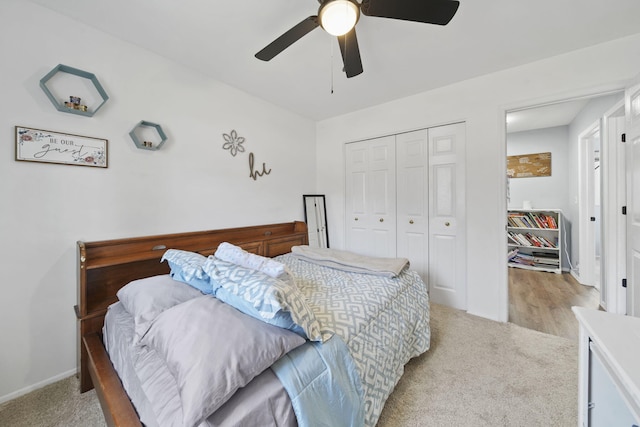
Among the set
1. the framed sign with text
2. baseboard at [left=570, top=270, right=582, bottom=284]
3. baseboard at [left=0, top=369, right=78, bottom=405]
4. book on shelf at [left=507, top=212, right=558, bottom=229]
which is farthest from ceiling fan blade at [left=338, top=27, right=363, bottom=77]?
baseboard at [left=570, top=270, right=582, bottom=284]

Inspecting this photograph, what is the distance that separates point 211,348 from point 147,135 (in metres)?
2.04

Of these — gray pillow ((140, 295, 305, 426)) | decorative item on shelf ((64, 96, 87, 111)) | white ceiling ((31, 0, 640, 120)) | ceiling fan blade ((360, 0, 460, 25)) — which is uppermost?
white ceiling ((31, 0, 640, 120))

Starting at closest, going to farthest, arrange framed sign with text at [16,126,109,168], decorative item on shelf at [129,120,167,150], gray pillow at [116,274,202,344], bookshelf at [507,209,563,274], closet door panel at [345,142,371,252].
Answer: gray pillow at [116,274,202,344]
framed sign with text at [16,126,109,168]
decorative item on shelf at [129,120,167,150]
closet door panel at [345,142,371,252]
bookshelf at [507,209,563,274]

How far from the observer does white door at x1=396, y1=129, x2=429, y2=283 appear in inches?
114

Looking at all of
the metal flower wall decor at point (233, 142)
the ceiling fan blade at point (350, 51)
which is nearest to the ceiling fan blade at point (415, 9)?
the ceiling fan blade at point (350, 51)

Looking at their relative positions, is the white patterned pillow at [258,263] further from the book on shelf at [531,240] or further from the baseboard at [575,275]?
the book on shelf at [531,240]

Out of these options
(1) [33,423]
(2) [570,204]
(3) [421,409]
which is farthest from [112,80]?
(2) [570,204]

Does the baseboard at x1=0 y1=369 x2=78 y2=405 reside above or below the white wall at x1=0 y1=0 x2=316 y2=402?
below

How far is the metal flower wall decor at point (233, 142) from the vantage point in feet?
8.62

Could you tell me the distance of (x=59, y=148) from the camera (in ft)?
5.38

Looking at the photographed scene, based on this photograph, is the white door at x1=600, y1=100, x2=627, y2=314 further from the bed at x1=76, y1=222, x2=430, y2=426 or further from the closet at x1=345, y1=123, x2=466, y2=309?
the bed at x1=76, y1=222, x2=430, y2=426

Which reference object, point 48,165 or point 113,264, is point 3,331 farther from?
point 48,165

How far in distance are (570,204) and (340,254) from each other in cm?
423

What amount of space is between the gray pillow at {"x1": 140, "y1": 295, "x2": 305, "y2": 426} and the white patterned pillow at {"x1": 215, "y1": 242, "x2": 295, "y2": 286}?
33 cm
